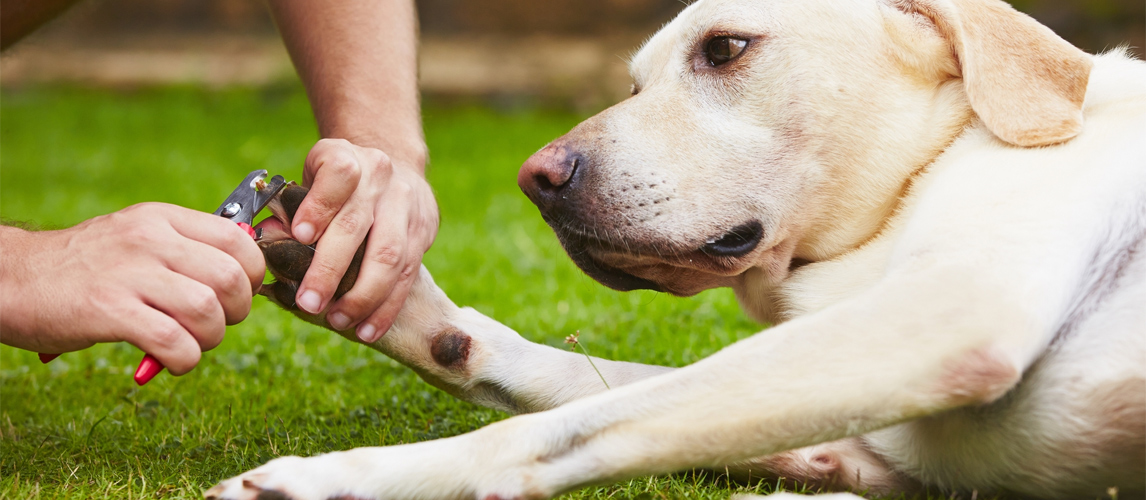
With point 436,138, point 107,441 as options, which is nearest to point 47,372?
point 107,441

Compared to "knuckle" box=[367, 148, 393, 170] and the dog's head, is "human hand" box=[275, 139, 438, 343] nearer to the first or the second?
"knuckle" box=[367, 148, 393, 170]

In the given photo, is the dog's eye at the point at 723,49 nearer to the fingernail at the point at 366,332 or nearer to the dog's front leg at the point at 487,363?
the dog's front leg at the point at 487,363

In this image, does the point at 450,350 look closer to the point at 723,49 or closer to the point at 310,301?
the point at 310,301

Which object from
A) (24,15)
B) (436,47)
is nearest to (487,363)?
(24,15)

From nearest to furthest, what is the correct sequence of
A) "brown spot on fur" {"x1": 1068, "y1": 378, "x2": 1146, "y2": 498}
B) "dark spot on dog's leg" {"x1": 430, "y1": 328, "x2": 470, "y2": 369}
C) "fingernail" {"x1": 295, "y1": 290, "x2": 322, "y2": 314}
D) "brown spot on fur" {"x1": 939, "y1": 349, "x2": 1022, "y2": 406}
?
"brown spot on fur" {"x1": 939, "y1": 349, "x2": 1022, "y2": 406}
"brown spot on fur" {"x1": 1068, "y1": 378, "x2": 1146, "y2": 498}
"fingernail" {"x1": 295, "y1": 290, "x2": 322, "y2": 314}
"dark spot on dog's leg" {"x1": 430, "y1": 328, "x2": 470, "y2": 369}

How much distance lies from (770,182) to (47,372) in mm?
2794

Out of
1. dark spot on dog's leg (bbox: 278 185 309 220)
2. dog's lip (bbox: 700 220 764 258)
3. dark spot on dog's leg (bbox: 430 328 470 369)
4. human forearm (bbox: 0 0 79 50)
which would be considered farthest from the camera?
human forearm (bbox: 0 0 79 50)

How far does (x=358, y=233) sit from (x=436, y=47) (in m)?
11.4

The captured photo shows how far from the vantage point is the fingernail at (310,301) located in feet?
7.20

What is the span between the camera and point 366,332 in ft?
7.88

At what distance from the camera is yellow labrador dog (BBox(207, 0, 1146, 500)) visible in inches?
69.3

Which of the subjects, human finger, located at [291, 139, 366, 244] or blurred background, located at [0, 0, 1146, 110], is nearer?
human finger, located at [291, 139, 366, 244]

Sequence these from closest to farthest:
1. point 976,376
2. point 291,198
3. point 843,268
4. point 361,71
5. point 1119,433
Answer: point 976,376 → point 1119,433 → point 291,198 → point 843,268 → point 361,71

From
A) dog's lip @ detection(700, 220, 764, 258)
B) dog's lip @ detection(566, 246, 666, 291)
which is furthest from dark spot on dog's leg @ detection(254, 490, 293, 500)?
dog's lip @ detection(700, 220, 764, 258)
